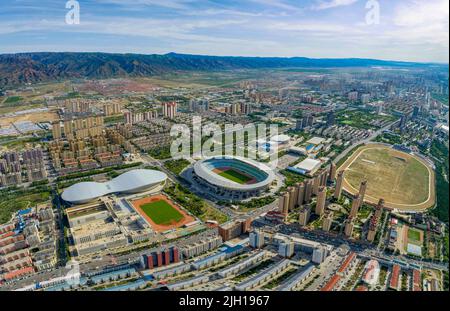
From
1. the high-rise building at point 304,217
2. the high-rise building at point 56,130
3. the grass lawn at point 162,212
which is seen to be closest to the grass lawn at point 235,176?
the grass lawn at point 162,212

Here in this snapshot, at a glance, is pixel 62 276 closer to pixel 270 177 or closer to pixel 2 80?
pixel 270 177

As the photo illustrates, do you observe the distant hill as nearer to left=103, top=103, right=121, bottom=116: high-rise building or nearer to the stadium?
left=103, top=103, right=121, bottom=116: high-rise building

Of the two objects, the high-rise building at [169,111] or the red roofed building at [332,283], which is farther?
the high-rise building at [169,111]

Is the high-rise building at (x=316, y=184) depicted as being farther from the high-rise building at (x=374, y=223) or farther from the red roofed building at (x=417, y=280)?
the red roofed building at (x=417, y=280)

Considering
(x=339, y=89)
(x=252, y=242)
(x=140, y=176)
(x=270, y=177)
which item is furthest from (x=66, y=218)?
(x=339, y=89)

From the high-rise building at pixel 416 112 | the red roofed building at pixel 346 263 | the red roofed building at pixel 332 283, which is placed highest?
the high-rise building at pixel 416 112

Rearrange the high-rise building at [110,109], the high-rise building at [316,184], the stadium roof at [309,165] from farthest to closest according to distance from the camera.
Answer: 1. the high-rise building at [110,109]
2. the stadium roof at [309,165]
3. the high-rise building at [316,184]
